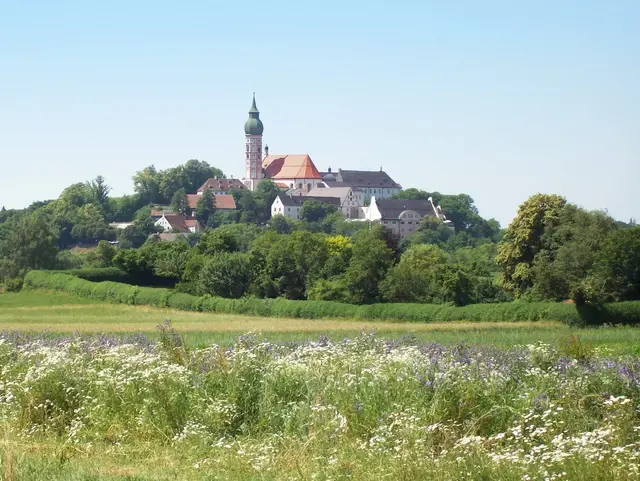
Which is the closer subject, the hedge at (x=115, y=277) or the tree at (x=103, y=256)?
the hedge at (x=115, y=277)

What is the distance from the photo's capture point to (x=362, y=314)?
5222cm

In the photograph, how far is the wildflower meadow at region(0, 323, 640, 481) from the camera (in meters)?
11.2

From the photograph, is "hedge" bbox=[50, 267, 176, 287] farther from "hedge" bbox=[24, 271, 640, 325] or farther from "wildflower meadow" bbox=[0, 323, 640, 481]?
"wildflower meadow" bbox=[0, 323, 640, 481]

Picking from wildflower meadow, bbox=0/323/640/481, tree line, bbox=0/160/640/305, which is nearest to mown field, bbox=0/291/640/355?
tree line, bbox=0/160/640/305

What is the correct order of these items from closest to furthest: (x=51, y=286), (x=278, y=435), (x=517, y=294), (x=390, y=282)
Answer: (x=278, y=435)
(x=390, y=282)
(x=517, y=294)
(x=51, y=286)

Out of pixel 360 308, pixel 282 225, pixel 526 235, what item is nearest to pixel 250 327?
pixel 360 308

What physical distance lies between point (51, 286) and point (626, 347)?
168ft

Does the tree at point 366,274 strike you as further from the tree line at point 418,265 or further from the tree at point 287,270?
the tree at point 287,270

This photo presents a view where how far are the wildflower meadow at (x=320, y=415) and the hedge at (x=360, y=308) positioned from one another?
29.7 m

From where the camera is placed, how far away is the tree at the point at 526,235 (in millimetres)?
67375

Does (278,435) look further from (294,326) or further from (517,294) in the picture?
(517,294)

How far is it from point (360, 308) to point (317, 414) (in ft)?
130

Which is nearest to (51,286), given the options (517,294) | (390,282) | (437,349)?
(390,282)

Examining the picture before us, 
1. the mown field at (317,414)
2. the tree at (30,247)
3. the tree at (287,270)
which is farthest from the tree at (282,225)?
the mown field at (317,414)
